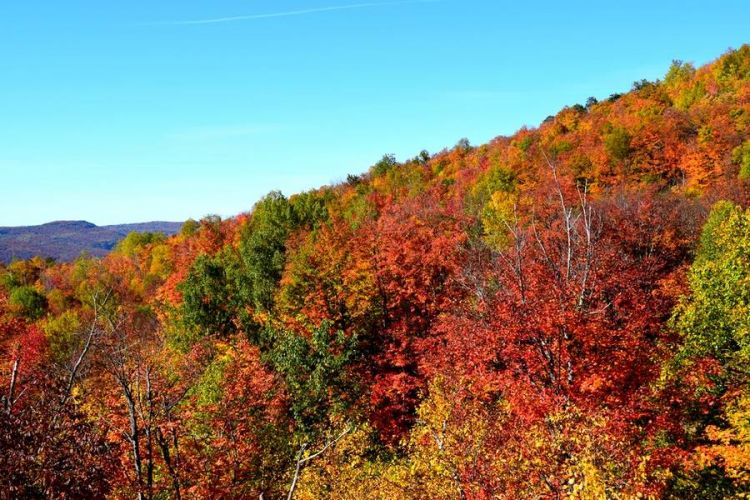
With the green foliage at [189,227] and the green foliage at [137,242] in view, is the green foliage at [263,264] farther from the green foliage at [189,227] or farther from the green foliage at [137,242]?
the green foliage at [137,242]

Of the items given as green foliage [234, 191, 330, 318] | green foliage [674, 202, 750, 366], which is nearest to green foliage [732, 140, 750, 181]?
green foliage [674, 202, 750, 366]

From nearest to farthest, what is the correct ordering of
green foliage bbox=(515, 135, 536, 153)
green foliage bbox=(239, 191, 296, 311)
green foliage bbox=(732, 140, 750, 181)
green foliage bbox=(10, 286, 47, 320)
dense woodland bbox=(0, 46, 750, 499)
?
1. dense woodland bbox=(0, 46, 750, 499)
2. green foliage bbox=(239, 191, 296, 311)
3. green foliage bbox=(732, 140, 750, 181)
4. green foliage bbox=(10, 286, 47, 320)
5. green foliage bbox=(515, 135, 536, 153)

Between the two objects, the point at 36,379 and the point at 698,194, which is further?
the point at 698,194

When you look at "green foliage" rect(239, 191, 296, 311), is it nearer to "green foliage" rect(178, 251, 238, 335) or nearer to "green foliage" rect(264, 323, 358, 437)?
"green foliage" rect(178, 251, 238, 335)

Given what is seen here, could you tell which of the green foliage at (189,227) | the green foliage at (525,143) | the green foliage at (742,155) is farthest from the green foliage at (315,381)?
the green foliage at (189,227)

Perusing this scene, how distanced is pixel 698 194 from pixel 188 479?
75.2 meters

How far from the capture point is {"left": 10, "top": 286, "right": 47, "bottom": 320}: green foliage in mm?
88688

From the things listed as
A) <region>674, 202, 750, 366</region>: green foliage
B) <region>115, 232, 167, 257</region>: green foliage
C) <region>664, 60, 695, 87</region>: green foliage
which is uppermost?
<region>664, 60, 695, 87</region>: green foliage

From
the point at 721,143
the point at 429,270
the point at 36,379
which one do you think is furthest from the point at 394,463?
the point at 721,143

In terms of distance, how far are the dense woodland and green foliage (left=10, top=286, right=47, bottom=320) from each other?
19.6 m

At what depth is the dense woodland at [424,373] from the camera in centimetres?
1634

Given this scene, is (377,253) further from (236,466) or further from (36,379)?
(36,379)

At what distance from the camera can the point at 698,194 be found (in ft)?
239

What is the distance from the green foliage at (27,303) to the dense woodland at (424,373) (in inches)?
773
